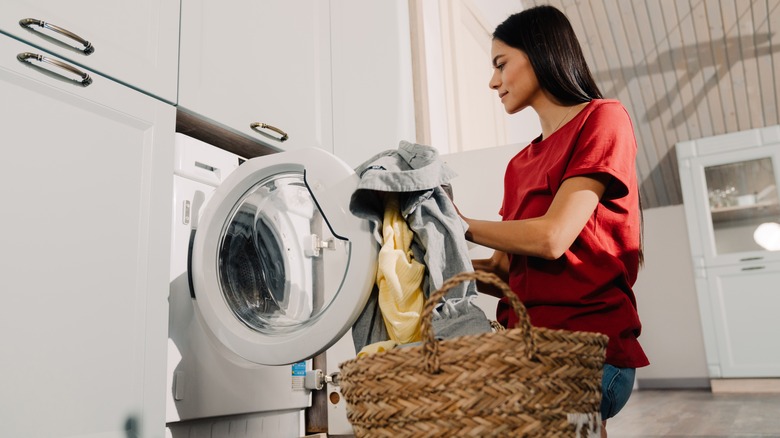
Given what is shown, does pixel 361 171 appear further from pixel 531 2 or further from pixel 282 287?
pixel 531 2

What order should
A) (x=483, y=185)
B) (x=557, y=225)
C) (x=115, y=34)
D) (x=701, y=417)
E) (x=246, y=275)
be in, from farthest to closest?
(x=701, y=417), (x=483, y=185), (x=246, y=275), (x=115, y=34), (x=557, y=225)

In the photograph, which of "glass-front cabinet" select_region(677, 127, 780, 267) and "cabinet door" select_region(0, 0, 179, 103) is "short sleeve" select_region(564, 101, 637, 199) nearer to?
"cabinet door" select_region(0, 0, 179, 103)

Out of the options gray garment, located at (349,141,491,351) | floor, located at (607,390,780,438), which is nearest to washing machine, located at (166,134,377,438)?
gray garment, located at (349,141,491,351)

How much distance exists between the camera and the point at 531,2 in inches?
172

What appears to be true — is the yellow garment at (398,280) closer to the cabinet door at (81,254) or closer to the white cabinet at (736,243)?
the cabinet door at (81,254)

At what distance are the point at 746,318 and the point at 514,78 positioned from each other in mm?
3965

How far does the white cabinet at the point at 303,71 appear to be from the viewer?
1501mm

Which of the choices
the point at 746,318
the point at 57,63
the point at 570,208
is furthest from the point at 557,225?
the point at 746,318

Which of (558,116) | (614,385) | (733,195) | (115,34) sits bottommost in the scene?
(614,385)

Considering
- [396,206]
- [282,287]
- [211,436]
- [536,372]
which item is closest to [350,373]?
[536,372]

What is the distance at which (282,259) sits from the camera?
1.51 meters

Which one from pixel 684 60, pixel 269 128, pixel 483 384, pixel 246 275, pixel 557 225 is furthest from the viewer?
pixel 684 60

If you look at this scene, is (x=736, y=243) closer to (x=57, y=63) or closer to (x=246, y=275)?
(x=246, y=275)

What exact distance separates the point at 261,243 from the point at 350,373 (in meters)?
0.73
